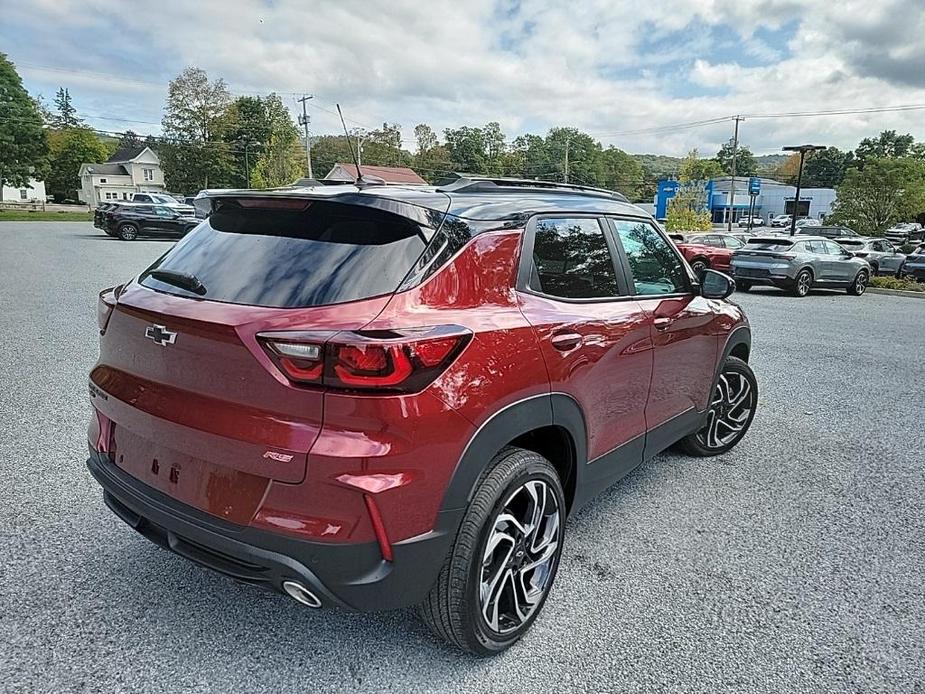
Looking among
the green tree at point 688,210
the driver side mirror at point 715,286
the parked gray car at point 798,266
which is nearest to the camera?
the driver side mirror at point 715,286

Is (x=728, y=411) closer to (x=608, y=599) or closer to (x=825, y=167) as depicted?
(x=608, y=599)

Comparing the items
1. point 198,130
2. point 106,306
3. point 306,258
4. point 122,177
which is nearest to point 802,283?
point 306,258

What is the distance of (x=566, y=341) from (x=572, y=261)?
440mm

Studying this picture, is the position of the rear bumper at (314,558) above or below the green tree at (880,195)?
below

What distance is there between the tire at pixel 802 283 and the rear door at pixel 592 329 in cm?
1389

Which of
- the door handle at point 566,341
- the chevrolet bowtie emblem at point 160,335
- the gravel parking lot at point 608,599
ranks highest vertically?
the chevrolet bowtie emblem at point 160,335

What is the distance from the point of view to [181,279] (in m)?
2.31

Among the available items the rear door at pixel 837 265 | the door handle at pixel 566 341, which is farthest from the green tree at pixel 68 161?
the door handle at pixel 566 341

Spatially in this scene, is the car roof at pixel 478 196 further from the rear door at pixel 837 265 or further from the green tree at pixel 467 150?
the green tree at pixel 467 150

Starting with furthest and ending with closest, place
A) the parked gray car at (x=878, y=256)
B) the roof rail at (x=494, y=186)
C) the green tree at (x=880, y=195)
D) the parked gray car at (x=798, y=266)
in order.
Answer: the green tree at (x=880, y=195), the parked gray car at (x=878, y=256), the parked gray car at (x=798, y=266), the roof rail at (x=494, y=186)

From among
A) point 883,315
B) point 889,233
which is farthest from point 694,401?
point 889,233

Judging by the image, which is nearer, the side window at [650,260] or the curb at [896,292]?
the side window at [650,260]

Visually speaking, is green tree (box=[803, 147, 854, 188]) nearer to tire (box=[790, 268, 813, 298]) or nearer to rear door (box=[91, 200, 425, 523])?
tire (box=[790, 268, 813, 298])

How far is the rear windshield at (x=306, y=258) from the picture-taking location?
6.54ft
